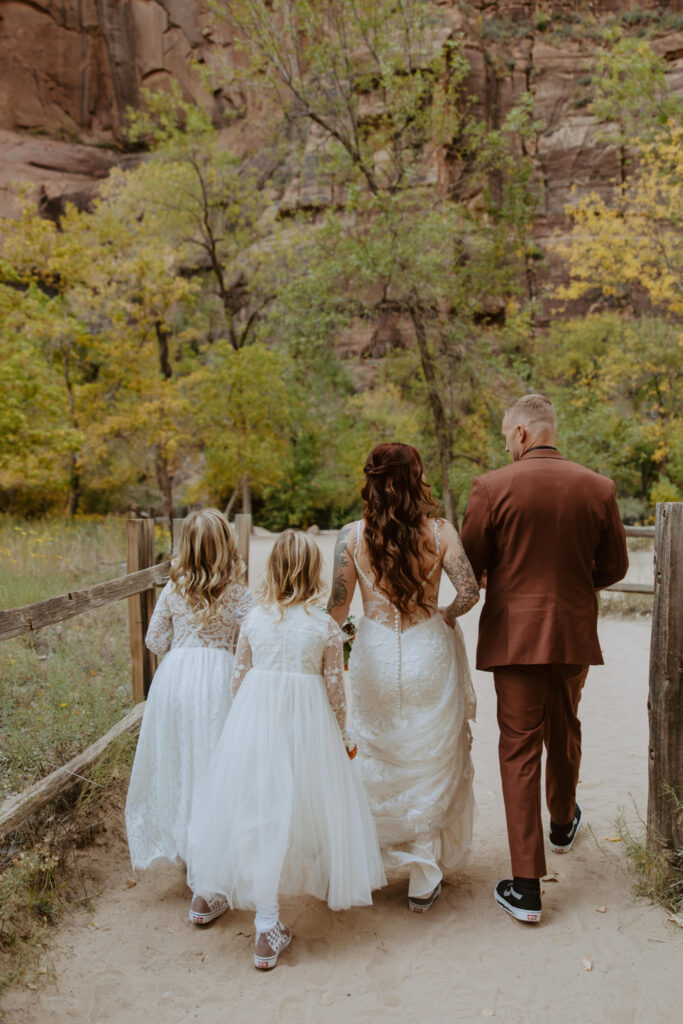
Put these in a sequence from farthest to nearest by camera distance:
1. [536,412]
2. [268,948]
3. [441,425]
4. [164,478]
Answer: [164,478], [441,425], [536,412], [268,948]

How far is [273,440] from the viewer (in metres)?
18.1

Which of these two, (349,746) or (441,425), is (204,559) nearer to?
(349,746)

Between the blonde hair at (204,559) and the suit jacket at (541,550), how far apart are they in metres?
1.05

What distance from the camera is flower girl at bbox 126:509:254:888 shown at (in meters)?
3.14

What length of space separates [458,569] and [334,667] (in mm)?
644

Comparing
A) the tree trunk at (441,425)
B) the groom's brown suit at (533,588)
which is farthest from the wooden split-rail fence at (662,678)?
the tree trunk at (441,425)

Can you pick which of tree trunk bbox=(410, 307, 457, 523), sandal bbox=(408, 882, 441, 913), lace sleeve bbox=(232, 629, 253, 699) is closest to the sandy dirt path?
sandal bbox=(408, 882, 441, 913)

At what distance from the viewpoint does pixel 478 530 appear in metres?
A: 3.00

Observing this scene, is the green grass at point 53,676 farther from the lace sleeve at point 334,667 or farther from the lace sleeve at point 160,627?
the lace sleeve at point 334,667

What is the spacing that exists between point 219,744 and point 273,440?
15.5 meters

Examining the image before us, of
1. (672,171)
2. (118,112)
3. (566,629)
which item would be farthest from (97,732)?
(118,112)

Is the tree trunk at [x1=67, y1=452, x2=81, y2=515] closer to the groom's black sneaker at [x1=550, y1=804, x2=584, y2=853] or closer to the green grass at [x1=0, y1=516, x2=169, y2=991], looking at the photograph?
the green grass at [x1=0, y1=516, x2=169, y2=991]

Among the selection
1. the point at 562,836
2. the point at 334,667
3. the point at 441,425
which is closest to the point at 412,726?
the point at 334,667

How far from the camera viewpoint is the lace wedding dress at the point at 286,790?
8.99 feet
